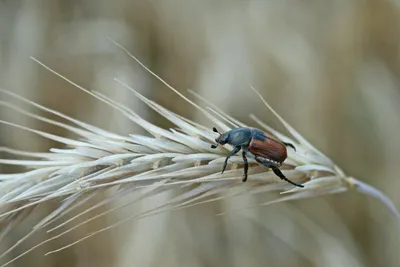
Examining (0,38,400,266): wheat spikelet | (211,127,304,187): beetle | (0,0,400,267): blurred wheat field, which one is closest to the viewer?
(0,38,400,266): wheat spikelet

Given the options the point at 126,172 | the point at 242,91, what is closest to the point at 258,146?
the point at 126,172

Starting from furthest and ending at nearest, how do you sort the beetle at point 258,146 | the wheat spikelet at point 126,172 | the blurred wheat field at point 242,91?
the blurred wheat field at point 242,91, the beetle at point 258,146, the wheat spikelet at point 126,172

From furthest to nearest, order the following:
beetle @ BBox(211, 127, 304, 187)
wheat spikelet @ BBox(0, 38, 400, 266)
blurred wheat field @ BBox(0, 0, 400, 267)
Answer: blurred wheat field @ BBox(0, 0, 400, 267), beetle @ BBox(211, 127, 304, 187), wheat spikelet @ BBox(0, 38, 400, 266)

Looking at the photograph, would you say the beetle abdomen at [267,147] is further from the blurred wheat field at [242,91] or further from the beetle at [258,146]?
the blurred wheat field at [242,91]

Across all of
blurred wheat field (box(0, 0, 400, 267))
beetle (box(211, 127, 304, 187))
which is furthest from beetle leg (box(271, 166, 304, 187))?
blurred wheat field (box(0, 0, 400, 267))

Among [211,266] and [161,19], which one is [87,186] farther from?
[161,19]

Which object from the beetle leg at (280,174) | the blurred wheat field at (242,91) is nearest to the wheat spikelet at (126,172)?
the beetle leg at (280,174)

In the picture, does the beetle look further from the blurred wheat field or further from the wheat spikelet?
the blurred wheat field

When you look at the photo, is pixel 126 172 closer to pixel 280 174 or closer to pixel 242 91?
pixel 280 174
